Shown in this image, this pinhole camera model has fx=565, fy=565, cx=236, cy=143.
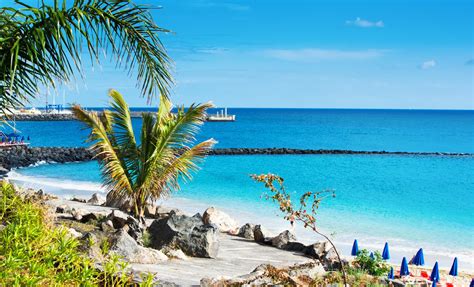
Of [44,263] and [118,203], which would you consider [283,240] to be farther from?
[44,263]

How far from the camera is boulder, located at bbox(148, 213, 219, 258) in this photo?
1005cm

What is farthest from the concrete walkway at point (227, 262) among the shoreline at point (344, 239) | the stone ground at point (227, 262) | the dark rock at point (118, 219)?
the shoreline at point (344, 239)

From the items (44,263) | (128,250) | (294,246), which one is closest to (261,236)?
(294,246)

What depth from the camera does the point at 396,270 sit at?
39.9ft

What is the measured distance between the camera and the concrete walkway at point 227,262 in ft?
26.4

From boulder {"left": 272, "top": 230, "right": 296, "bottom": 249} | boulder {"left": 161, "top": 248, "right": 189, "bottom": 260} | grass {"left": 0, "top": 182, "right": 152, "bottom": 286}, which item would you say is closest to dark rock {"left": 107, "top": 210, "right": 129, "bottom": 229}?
boulder {"left": 161, "top": 248, "right": 189, "bottom": 260}

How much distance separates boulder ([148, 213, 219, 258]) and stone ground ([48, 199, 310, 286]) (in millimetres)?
181

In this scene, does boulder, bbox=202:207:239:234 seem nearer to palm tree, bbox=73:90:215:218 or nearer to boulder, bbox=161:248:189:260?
palm tree, bbox=73:90:215:218

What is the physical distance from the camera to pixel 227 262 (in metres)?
10.3

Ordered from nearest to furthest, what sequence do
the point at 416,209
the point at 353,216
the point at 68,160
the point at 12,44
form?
the point at 12,44
the point at 353,216
the point at 416,209
the point at 68,160

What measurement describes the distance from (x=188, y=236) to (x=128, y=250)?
2084 millimetres

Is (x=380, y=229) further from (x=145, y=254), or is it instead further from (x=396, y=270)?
(x=145, y=254)

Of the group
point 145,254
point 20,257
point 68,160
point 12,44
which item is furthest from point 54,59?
point 68,160

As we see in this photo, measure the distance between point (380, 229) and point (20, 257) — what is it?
15561 mm
